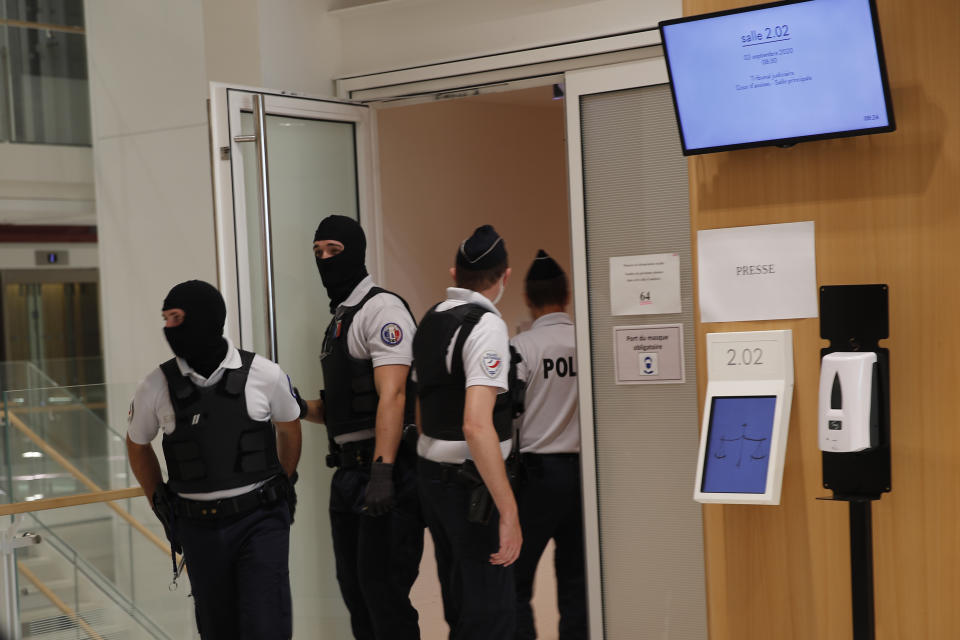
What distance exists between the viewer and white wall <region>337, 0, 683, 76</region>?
3709 millimetres

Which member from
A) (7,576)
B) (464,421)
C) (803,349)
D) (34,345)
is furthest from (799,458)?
(34,345)

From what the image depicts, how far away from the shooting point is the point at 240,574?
3047 mm

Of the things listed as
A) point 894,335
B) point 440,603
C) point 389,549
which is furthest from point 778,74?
point 440,603

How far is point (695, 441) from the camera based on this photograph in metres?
3.73

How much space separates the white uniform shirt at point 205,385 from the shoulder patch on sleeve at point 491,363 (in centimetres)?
62

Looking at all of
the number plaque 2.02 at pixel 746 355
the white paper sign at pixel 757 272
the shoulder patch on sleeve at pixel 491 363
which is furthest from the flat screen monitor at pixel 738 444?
the shoulder patch on sleeve at pixel 491 363

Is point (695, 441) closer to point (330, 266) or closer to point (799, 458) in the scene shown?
point (330, 266)

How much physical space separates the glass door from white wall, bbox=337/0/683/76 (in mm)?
280

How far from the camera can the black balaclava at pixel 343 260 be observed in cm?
351

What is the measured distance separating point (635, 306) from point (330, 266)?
3.63 feet

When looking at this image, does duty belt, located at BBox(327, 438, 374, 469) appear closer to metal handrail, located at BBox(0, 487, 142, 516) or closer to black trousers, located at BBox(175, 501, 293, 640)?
black trousers, located at BBox(175, 501, 293, 640)

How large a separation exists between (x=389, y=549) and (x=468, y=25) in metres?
1.99

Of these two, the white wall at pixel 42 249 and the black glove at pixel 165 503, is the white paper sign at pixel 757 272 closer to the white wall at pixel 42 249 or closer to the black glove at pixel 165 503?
the black glove at pixel 165 503

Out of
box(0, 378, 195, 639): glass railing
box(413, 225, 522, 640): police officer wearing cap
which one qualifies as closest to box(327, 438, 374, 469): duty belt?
box(413, 225, 522, 640): police officer wearing cap
